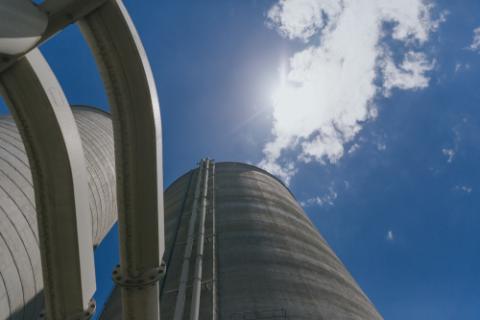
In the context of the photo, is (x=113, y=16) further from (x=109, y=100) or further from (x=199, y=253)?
(x=199, y=253)

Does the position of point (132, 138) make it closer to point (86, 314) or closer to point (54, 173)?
point (54, 173)

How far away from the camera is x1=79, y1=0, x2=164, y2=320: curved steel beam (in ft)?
13.4

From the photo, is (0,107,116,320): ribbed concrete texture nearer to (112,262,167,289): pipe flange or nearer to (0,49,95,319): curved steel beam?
(112,262,167,289): pipe flange

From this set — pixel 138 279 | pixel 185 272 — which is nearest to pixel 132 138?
pixel 138 279

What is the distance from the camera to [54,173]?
377cm

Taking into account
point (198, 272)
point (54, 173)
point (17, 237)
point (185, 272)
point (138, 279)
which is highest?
point (17, 237)

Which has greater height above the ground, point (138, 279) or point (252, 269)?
point (252, 269)

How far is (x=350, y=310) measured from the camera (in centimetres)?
791

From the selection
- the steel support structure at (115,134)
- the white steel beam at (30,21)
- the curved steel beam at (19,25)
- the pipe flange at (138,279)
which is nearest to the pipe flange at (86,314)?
the steel support structure at (115,134)

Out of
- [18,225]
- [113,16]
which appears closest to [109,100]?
[113,16]

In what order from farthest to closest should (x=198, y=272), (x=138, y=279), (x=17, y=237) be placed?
(x=198, y=272)
(x=17, y=237)
(x=138, y=279)

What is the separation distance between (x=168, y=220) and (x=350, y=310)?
24.4ft

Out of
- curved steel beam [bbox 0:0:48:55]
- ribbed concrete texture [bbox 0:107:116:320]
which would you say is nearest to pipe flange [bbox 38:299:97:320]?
curved steel beam [bbox 0:0:48:55]

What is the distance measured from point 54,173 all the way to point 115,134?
0.81 metres
